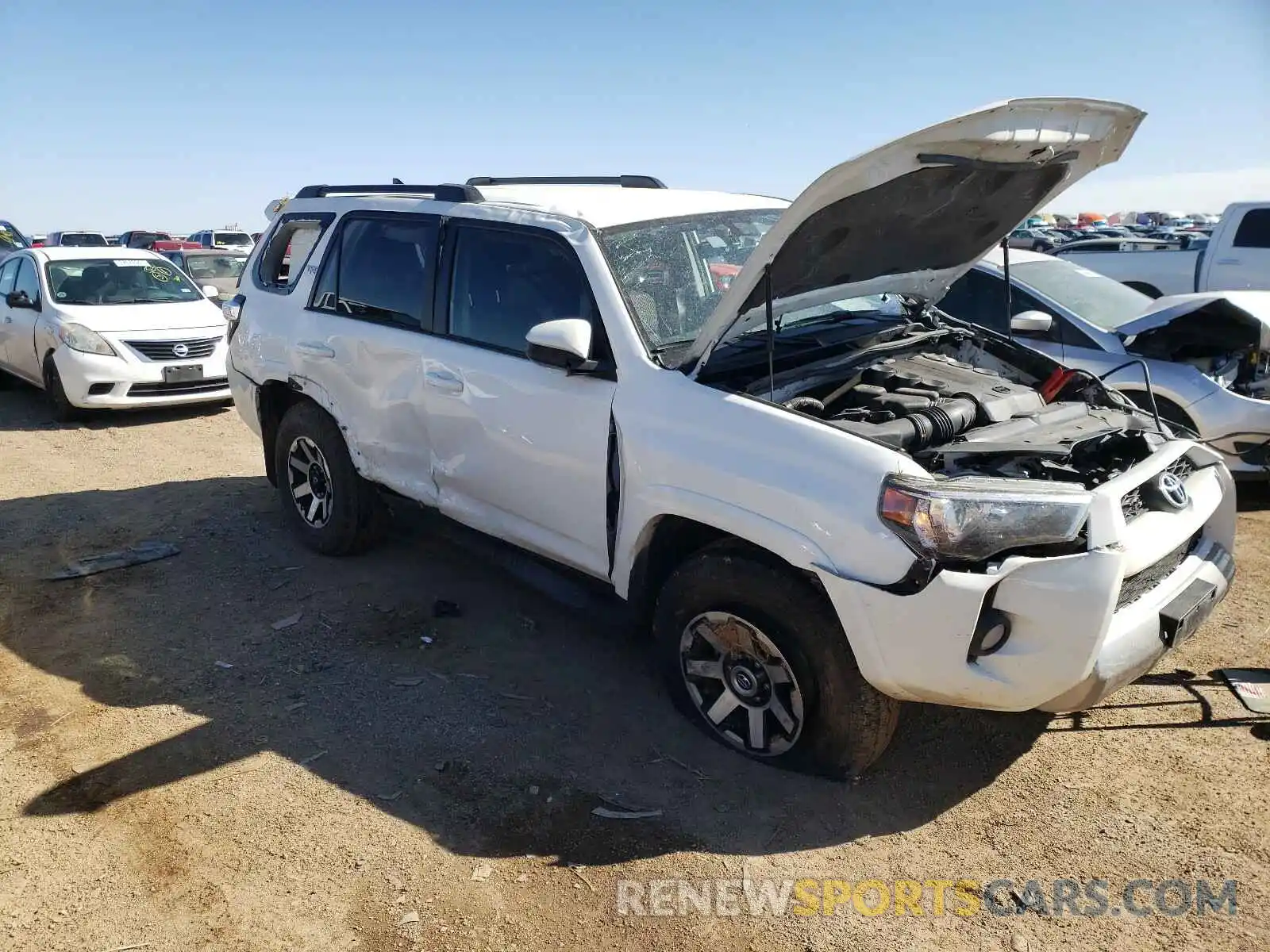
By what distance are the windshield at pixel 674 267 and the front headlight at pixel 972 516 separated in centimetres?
122

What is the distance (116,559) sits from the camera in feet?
18.4

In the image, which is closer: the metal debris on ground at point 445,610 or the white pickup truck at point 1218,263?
the metal debris on ground at point 445,610

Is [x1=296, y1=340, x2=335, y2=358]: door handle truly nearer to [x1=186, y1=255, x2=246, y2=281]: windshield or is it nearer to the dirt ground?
the dirt ground

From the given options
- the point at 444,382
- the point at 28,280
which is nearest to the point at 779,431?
the point at 444,382

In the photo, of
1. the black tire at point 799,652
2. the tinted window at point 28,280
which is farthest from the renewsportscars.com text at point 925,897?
the tinted window at point 28,280

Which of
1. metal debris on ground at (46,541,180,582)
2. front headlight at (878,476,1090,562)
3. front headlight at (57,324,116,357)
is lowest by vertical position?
metal debris on ground at (46,541,180,582)

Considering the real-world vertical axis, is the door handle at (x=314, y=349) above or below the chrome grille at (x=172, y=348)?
above

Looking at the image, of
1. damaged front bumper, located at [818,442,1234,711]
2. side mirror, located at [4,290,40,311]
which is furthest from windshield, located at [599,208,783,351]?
side mirror, located at [4,290,40,311]

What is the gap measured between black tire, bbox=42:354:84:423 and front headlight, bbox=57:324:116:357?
270mm

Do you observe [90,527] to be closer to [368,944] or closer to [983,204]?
[368,944]

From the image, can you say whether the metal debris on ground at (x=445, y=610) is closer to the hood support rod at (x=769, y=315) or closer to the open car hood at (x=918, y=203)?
the open car hood at (x=918, y=203)

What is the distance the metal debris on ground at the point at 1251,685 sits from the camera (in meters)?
3.72

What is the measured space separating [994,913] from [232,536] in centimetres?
494

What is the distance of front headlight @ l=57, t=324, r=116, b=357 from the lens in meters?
8.94
